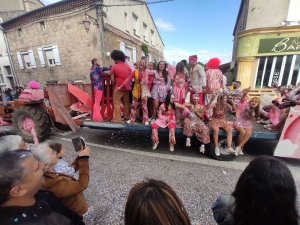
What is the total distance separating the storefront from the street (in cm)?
609

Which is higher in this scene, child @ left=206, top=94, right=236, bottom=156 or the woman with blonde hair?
the woman with blonde hair

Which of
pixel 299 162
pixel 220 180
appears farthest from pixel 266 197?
pixel 299 162

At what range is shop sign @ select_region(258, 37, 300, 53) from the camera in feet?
24.1

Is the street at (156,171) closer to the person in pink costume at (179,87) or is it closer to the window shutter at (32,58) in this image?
the person in pink costume at (179,87)

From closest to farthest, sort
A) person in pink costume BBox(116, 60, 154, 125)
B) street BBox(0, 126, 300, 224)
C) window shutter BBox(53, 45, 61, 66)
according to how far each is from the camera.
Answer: street BBox(0, 126, 300, 224) → person in pink costume BBox(116, 60, 154, 125) → window shutter BBox(53, 45, 61, 66)

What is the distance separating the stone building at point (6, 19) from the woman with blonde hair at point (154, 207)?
18103mm

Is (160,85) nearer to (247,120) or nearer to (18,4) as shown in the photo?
(247,120)

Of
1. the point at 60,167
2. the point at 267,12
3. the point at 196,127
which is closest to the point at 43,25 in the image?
the point at 60,167

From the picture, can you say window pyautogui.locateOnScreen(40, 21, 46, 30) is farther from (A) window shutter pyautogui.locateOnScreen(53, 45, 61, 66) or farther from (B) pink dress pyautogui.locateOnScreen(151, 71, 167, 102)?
(B) pink dress pyautogui.locateOnScreen(151, 71, 167, 102)

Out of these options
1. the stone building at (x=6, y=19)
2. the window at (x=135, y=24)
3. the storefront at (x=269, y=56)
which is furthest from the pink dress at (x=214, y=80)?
the stone building at (x=6, y=19)

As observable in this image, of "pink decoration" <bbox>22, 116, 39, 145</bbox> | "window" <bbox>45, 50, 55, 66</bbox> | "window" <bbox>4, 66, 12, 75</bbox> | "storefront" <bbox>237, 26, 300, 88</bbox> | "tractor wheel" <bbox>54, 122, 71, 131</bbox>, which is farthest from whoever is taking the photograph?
"window" <bbox>4, 66, 12, 75</bbox>

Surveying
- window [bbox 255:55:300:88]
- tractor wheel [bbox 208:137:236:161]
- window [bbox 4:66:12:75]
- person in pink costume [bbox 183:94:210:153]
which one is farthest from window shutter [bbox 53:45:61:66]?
window [bbox 255:55:300:88]

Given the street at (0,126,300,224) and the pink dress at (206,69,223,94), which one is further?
the pink dress at (206,69,223,94)

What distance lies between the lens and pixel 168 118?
3172 millimetres
